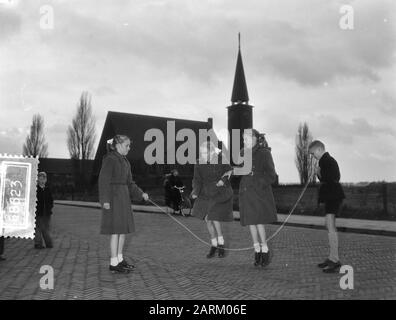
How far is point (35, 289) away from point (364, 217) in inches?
505

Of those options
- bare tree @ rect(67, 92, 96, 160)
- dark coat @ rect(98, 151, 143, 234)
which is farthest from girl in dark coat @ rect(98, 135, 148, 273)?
bare tree @ rect(67, 92, 96, 160)

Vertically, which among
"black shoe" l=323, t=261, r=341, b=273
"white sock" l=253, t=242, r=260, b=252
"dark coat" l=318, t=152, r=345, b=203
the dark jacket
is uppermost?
"dark coat" l=318, t=152, r=345, b=203

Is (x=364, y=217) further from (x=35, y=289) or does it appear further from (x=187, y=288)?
(x=35, y=289)

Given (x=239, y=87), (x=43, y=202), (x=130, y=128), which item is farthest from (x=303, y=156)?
(x=43, y=202)

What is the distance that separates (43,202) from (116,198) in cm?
361

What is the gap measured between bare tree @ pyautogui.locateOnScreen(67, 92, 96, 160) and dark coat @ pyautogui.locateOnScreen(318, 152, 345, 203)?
138ft

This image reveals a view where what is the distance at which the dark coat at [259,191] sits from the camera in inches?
256

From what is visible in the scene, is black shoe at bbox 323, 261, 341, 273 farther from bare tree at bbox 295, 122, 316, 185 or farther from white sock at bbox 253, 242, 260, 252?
bare tree at bbox 295, 122, 316, 185

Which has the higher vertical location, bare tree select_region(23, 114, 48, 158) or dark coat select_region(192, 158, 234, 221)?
bare tree select_region(23, 114, 48, 158)

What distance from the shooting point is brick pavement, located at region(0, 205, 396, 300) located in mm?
4902

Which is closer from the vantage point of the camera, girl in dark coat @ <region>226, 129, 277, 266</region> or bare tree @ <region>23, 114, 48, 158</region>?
girl in dark coat @ <region>226, 129, 277, 266</region>

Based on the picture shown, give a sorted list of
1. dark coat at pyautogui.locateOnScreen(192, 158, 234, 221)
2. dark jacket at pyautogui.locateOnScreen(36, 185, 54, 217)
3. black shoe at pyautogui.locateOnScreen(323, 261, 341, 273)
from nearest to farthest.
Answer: black shoe at pyautogui.locateOnScreen(323, 261, 341, 273) → dark coat at pyautogui.locateOnScreen(192, 158, 234, 221) → dark jacket at pyautogui.locateOnScreen(36, 185, 54, 217)
